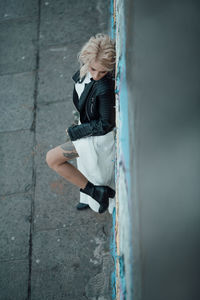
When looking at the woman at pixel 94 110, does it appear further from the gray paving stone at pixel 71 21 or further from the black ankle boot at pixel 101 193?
the gray paving stone at pixel 71 21

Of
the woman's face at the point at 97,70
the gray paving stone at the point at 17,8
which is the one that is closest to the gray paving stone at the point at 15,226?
the woman's face at the point at 97,70

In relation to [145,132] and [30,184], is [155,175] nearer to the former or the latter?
[145,132]

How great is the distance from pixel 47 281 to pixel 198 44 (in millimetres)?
2639

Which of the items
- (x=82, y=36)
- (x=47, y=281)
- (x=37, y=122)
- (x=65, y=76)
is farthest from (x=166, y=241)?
(x=82, y=36)

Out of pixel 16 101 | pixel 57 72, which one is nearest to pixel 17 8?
pixel 57 72

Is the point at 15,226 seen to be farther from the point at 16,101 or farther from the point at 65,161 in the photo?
the point at 16,101

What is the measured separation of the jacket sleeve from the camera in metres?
2.31

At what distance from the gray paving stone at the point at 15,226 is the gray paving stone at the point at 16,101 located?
102 centimetres

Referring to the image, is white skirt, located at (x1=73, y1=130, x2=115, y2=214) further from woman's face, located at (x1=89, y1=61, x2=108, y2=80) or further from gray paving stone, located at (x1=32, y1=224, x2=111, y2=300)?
gray paving stone, located at (x1=32, y1=224, x2=111, y2=300)

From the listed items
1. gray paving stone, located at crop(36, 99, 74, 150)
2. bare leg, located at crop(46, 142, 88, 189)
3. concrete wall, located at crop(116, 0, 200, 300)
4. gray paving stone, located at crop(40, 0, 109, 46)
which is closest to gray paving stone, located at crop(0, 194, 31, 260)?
gray paving stone, located at crop(36, 99, 74, 150)

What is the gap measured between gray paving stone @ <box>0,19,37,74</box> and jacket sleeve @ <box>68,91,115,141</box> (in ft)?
8.07

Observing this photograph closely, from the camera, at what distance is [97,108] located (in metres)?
2.41

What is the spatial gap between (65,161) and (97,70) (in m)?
0.98

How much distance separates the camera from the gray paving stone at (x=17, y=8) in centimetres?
504
